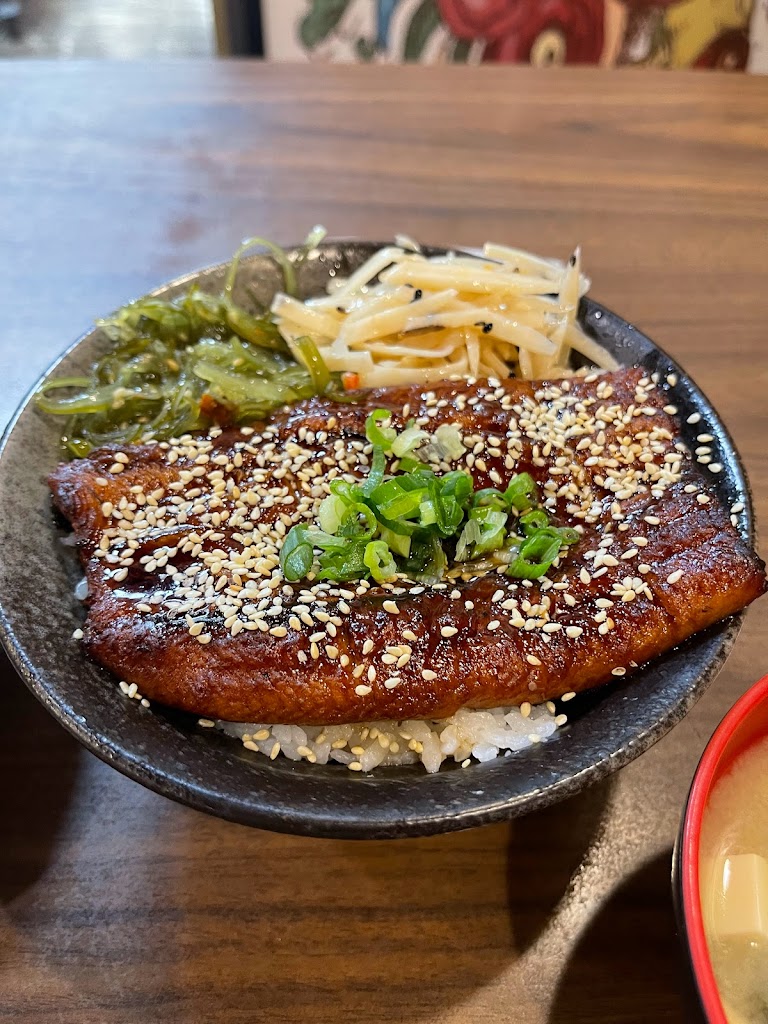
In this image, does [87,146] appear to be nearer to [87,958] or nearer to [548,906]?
[87,958]

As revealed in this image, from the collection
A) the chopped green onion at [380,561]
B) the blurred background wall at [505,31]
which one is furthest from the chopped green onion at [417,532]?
the blurred background wall at [505,31]

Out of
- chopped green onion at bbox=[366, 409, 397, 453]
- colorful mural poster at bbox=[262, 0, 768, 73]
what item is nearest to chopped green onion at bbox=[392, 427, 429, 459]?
chopped green onion at bbox=[366, 409, 397, 453]

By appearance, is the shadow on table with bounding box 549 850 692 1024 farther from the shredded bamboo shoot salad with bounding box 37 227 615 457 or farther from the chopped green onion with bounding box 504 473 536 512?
the shredded bamboo shoot salad with bounding box 37 227 615 457

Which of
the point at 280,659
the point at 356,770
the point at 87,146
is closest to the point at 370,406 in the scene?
the point at 280,659

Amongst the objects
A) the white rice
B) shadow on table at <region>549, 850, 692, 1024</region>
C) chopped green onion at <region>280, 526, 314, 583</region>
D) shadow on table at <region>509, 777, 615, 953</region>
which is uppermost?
chopped green onion at <region>280, 526, 314, 583</region>

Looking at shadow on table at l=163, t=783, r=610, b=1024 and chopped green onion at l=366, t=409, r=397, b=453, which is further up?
chopped green onion at l=366, t=409, r=397, b=453

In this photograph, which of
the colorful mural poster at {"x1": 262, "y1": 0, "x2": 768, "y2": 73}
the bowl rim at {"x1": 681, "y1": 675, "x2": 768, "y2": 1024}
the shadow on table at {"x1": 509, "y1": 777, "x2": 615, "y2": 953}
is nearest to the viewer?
the bowl rim at {"x1": 681, "y1": 675, "x2": 768, "y2": 1024}
